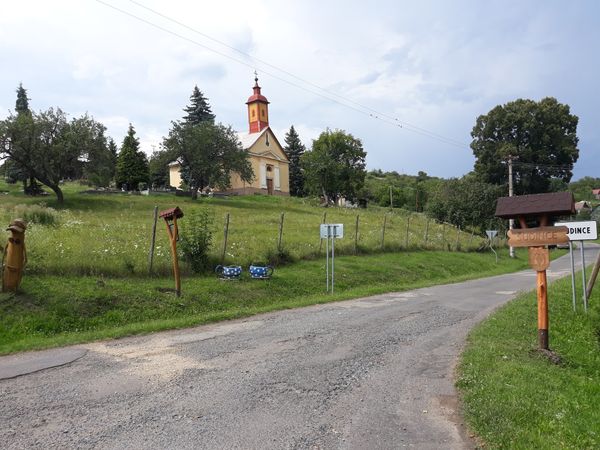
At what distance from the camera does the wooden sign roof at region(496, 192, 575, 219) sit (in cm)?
796

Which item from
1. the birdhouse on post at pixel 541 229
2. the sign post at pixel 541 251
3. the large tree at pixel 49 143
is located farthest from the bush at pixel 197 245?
the large tree at pixel 49 143

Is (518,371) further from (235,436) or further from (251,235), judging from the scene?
(251,235)

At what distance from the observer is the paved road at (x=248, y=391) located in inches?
191

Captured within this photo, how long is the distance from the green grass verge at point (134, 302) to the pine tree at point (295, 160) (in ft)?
210

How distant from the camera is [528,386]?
19.8 ft

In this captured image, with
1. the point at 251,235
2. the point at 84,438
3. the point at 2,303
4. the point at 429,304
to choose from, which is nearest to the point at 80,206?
the point at 251,235

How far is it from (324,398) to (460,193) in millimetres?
47375

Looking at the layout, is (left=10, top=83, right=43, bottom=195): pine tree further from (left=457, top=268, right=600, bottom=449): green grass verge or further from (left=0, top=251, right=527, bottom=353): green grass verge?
(left=457, top=268, right=600, bottom=449): green grass verge

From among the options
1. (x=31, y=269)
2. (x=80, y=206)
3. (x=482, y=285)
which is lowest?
(x=482, y=285)

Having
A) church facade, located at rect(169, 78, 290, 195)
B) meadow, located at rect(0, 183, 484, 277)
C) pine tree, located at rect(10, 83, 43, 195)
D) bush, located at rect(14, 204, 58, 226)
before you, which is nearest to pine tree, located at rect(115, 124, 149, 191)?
church facade, located at rect(169, 78, 290, 195)

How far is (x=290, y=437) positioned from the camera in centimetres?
480

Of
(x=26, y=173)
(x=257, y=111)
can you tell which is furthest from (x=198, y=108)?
(x=26, y=173)

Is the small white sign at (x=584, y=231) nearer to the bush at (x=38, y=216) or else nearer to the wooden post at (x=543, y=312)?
the wooden post at (x=543, y=312)

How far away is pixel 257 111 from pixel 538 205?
223 ft
